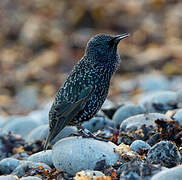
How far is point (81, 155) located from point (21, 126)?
10.0 feet

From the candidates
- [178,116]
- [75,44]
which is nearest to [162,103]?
[178,116]

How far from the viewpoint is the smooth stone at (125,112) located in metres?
6.94

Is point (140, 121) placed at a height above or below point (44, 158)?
above

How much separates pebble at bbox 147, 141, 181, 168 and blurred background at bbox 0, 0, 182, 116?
679cm

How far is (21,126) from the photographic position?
789 cm

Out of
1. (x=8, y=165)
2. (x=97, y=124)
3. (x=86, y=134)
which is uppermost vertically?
(x=97, y=124)

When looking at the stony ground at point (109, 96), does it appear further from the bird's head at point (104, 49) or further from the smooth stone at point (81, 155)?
the bird's head at point (104, 49)

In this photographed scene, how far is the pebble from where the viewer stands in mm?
4684

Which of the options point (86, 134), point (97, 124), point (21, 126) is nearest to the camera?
point (86, 134)

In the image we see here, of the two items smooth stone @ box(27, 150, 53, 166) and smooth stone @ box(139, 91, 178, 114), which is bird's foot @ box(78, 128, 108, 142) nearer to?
smooth stone @ box(27, 150, 53, 166)

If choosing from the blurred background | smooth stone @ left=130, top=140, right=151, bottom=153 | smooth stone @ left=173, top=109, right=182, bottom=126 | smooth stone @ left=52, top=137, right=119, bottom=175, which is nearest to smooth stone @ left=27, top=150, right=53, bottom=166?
smooth stone @ left=52, top=137, right=119, bottom=175

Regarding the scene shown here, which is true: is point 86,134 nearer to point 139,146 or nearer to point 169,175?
point 139,146

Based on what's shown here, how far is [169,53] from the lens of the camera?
15.2 m

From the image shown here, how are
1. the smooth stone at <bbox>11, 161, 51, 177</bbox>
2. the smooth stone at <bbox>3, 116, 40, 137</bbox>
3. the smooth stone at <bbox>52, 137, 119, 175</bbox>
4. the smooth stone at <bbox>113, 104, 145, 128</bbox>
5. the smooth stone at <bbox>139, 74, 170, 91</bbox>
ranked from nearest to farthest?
the smooth stone at <bbox>52, 137, 119, 175</bbox> → the smooth stone at <bbox>11, 161, 51, 177</bbox> → the smooth stone at <bbox>113, 104, 145, 128</bbox> → the smooth stone at <bbox>3, 116, 40, 137</bbox> → the smooth stone at <bbox>139, 74, 170, 91</bbox>
